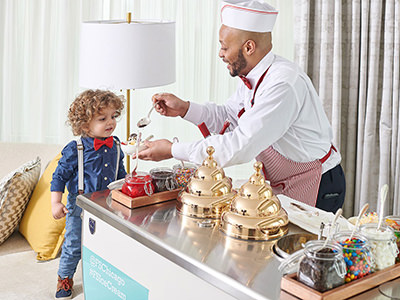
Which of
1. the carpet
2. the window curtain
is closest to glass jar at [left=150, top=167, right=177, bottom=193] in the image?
the carpet

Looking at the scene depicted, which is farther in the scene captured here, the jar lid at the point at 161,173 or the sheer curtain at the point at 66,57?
the sheer curtain at the point at 66,57

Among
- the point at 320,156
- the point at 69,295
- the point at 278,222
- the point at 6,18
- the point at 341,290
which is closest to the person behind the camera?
the point at 341,290

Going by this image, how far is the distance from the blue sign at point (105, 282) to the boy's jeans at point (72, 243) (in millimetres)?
645

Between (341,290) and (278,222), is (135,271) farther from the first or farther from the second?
(341,290)

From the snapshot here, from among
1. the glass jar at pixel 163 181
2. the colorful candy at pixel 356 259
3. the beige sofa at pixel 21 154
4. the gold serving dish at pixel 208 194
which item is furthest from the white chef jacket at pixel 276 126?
the beige sofa at pixel 21 154

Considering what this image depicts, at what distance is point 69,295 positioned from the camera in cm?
254

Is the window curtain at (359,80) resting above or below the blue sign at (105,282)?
above

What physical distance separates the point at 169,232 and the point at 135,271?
0.67ft

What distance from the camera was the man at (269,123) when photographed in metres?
1.98

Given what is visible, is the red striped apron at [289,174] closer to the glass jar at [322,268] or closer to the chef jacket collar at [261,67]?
the chef jacket collar at [261,67]

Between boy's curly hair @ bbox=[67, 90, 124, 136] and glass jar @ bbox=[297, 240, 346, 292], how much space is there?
144 cm

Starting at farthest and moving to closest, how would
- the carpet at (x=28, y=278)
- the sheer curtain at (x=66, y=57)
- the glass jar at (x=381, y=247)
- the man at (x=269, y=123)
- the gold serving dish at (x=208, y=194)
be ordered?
the sheer curtain at (x=66, y=57)
the carpet at (x=28, y=278)
the man at (x=269, y=123)
the gold serving dish at (x=208, y=194)
the glass jar at (x=381, y=247)

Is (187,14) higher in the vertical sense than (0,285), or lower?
higher

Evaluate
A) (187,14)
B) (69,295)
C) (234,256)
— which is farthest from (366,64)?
(234,256)
